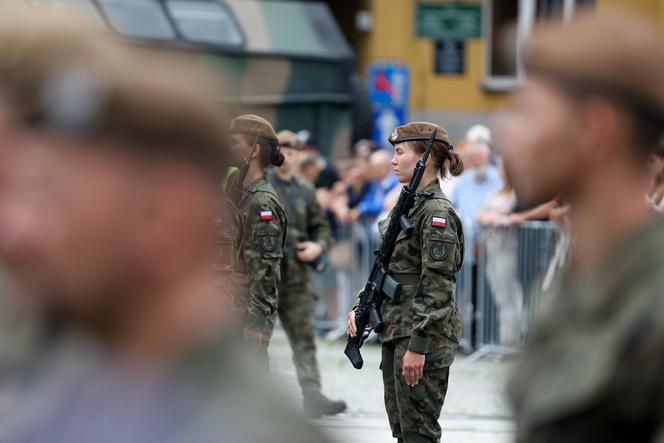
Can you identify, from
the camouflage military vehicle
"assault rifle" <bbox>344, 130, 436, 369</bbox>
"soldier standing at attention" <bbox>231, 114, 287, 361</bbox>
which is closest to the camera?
"assault rifle" <bbox>344, 130, 436, 369</bbox>

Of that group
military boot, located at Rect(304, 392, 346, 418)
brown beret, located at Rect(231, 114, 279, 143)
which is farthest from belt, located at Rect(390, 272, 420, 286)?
military boot, located at Rect(304, 392, 346, 418)

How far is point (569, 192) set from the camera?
2.30 metres

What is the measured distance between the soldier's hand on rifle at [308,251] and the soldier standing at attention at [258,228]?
1485 millimetres

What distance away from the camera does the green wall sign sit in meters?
16.8

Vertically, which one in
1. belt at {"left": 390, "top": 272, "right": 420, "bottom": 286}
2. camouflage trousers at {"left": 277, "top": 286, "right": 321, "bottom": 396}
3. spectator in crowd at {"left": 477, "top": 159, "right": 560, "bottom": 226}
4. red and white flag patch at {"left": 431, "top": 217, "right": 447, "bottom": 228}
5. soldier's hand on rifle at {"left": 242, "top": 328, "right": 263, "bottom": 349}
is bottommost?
camouflage trousers at {"left": 277, "top": 286, "right": 321, "bottom": 396}

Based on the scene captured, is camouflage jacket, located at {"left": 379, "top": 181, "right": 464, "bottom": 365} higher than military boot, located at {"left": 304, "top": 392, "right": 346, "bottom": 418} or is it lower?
higher

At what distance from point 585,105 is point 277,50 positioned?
12.1 meters

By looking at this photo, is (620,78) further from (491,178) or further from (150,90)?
(491,178)

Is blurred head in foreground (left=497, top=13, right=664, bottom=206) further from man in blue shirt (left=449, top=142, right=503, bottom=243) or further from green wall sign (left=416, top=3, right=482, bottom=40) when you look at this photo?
green wall sign (left=416, top=3, right=482, bottom=40)

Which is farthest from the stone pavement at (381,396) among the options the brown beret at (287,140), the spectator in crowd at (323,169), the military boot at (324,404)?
the spectator in crowd at (323,169)

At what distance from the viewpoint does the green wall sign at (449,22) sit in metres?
16.8

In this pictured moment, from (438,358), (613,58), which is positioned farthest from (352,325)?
(613,58)

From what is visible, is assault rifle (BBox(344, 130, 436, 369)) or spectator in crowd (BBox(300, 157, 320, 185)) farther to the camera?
spectator in crowd (BBox(300, 157, 320, 185))

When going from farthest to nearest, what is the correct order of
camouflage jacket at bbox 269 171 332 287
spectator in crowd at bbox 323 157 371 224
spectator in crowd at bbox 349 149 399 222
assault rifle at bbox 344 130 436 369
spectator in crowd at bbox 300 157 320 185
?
spectator in crowd at bbox 323 157 371 224 < spectator in crowd at bbox 349 149 399 222 < spectator in crowd at bbox 300 157 320 185 < camouflage jacket at bbox 269 171 332 287 < assault rifle at bbox 344 130 436 369
